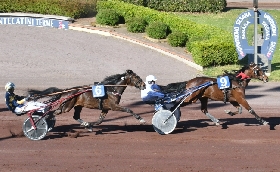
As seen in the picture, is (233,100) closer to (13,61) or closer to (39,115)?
(39,115)

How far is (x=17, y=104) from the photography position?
1270 centimetres

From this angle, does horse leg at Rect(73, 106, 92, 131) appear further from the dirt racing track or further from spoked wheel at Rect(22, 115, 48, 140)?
spoked wheel at Rect(22, 115, 48, 140)

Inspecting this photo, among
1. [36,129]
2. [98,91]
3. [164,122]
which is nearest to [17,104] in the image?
[36,129]

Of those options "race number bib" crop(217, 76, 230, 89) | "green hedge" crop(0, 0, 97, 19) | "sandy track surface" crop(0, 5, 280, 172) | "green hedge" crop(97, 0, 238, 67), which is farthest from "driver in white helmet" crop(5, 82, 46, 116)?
"green hedge" crop(0, 0, 97, 19)

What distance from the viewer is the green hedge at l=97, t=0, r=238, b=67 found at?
21.6m

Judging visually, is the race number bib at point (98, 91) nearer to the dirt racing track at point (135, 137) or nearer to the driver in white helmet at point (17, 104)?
the dirt racing track at point (135, 137)

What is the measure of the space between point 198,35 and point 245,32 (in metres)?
3.42

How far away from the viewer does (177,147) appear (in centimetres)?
1215

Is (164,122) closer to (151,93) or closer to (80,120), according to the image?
(151,93)

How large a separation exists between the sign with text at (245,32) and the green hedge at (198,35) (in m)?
1.23

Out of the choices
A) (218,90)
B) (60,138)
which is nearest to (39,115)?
(60,138)

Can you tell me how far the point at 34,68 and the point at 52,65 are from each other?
66cm

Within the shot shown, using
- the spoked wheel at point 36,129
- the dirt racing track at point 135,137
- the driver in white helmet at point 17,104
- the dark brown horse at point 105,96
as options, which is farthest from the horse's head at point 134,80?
the spoked wheel at point 36,129

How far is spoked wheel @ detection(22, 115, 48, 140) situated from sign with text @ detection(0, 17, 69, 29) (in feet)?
42.9
